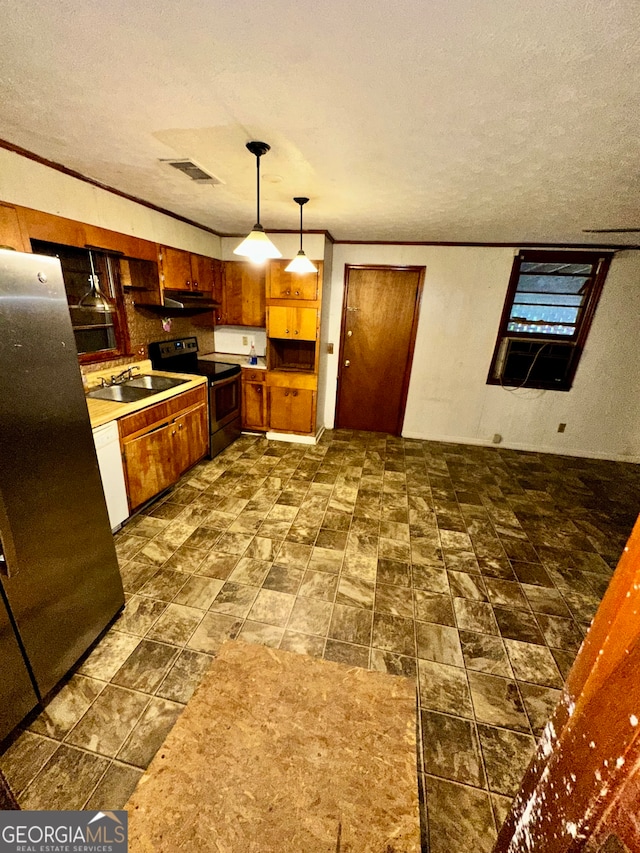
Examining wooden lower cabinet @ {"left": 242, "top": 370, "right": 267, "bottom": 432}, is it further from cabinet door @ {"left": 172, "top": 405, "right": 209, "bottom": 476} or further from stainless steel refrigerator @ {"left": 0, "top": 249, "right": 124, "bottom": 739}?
stainless steel refrigerator @ {"left": 0, "top": 249, "right": 124, "bottom": 739}

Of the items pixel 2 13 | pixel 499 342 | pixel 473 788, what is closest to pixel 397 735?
pixel 473 788

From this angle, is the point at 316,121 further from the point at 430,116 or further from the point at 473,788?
the point at 473,788

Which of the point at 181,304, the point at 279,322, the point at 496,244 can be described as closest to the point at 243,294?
the point at 279,322

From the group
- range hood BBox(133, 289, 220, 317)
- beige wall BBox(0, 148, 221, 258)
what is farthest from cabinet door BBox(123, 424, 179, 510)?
beige wall BBox(0, 148, 221, 258)

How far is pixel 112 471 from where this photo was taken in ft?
7.70

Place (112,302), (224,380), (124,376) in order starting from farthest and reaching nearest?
(224,380) → (124,376) → (112,302)

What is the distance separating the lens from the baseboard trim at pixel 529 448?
4234 millimetres

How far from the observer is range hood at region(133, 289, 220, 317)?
323 centimetres

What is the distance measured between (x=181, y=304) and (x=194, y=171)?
1.35 metres

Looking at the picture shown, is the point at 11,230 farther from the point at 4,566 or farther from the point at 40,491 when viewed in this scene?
the point at 4,566

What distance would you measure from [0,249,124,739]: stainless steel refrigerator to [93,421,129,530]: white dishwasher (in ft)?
2.34

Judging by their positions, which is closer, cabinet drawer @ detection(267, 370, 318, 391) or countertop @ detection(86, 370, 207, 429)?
countertop @ detection(86, 370, 207, 429)

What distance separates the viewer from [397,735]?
34.4 inches

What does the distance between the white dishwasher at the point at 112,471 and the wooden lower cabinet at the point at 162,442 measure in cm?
6
